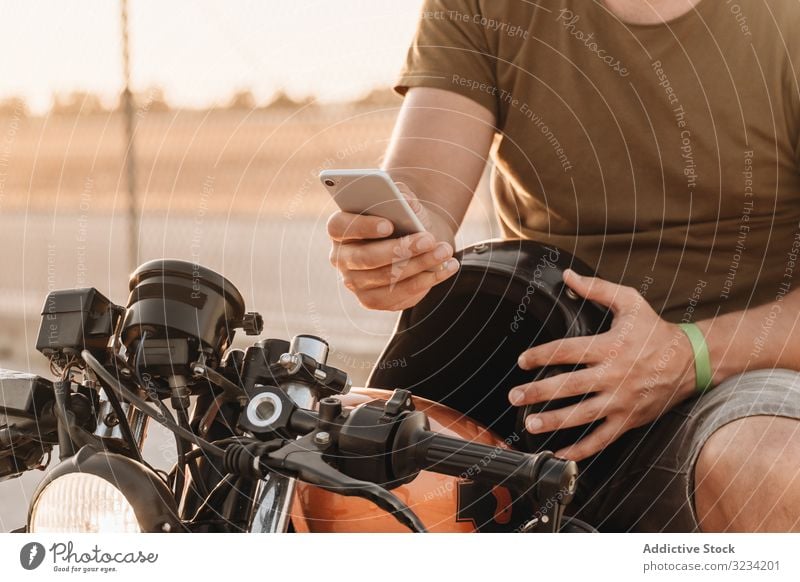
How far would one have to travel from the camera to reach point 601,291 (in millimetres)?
1112

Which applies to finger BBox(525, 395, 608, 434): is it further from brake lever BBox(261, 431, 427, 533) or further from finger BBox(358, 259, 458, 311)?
brake lever BBox(261, 431, 427, 533)

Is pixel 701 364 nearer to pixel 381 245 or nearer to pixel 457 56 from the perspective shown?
pixel 381 245

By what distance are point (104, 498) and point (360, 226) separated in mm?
474

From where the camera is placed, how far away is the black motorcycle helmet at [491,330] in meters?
1.10

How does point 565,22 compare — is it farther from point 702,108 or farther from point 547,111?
point 702,108

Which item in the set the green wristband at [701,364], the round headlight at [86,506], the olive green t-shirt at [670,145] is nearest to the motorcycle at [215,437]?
the round headlight at [86,506]

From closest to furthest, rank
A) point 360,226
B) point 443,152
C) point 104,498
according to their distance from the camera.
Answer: point 104,498 < point 360,226 < point 443,152

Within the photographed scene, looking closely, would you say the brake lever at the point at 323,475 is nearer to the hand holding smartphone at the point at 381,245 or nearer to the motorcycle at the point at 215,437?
the motorcycle at the point at 215,437

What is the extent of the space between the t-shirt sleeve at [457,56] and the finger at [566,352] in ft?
1.70

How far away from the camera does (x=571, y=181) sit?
138 centimetres

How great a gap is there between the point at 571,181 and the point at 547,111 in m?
0.12

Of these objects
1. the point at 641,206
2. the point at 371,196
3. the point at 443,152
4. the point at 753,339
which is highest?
the point at 443,152

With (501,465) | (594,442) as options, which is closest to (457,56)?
(594,442)
